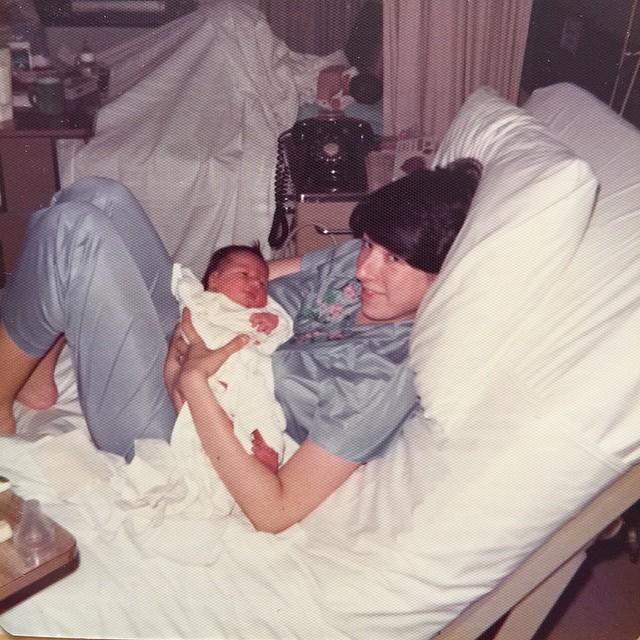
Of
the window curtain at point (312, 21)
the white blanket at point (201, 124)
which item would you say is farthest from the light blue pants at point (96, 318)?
the window curtain at point (312, 21)

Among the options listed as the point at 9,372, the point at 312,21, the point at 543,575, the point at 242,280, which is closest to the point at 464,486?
the point at 543,575

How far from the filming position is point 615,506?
1022 mm

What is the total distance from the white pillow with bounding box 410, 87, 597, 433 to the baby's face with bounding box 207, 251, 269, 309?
423 mm

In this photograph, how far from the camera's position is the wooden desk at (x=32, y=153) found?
2.35 meters

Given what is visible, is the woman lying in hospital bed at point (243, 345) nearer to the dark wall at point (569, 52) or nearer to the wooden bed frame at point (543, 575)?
the wooden bed frame at point (543, 575)

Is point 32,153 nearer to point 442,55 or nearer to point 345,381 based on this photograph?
point 442,55

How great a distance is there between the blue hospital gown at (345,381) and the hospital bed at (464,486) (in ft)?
0.18

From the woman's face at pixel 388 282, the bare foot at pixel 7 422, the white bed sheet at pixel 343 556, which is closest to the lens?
the white bed sheet at pixel 343 556

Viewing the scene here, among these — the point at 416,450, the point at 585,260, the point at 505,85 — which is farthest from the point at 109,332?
the point at 505,85

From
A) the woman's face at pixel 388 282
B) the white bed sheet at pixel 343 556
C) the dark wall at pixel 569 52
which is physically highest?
the dark wall at pixel 569 52

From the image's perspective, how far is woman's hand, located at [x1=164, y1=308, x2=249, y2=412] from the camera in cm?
123

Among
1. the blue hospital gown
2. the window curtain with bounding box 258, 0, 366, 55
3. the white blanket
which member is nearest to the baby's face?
the blue hospital gown

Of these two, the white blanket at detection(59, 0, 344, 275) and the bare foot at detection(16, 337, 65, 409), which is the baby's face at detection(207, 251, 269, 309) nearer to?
the bare foot at detection(16, 337, 65, 409)

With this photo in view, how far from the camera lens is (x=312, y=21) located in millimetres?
4434
